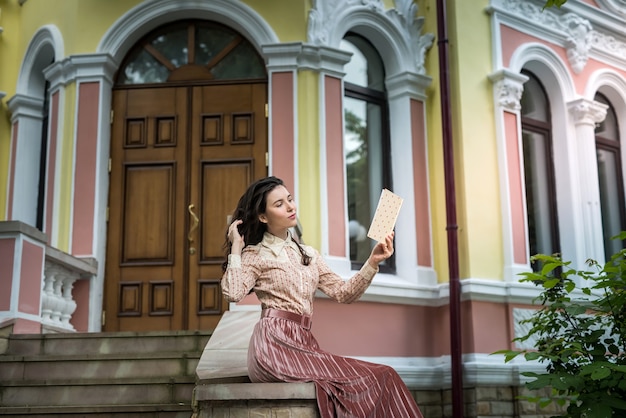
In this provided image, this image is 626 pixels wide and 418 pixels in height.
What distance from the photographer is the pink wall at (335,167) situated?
8.40 meters

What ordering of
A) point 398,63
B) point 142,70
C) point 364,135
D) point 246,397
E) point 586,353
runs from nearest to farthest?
point 246,397
point 586,353
point 142,70
point 398,63
point 364,135

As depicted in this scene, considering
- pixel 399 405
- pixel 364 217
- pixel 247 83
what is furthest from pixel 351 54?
pixel 399 405

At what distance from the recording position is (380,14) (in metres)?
9.25

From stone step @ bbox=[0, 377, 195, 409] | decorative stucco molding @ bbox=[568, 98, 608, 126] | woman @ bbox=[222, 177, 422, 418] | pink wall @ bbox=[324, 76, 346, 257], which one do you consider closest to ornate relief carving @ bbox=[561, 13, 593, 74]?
decorative stucco molding @ bbox=[568, 98, 608, 126]

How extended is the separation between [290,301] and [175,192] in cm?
456

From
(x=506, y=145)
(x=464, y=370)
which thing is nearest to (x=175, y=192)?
(x=464, y=370)

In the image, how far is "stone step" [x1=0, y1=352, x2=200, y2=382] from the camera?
6.78m

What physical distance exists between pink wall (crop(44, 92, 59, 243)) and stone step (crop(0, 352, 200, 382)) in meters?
2.12

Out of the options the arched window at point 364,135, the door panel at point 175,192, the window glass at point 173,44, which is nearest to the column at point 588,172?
the arched window at point 364,135

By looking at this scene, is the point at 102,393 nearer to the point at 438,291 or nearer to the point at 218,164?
the point at 218,164

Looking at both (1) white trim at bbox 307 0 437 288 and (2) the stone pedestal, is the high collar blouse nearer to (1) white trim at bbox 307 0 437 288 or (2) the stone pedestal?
(2) the stone pedestal

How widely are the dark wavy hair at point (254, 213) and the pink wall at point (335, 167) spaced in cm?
378

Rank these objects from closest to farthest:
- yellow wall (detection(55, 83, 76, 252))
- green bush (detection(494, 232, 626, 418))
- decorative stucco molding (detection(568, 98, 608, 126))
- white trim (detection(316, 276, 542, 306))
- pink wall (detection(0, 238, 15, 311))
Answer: green bush (detection(494, 232, 626, 418))
pink wall (detection(0, 238, 15, 311))
white trim (detection(316, 276, 542, 306))
yellow wall (detection(55, 83, 76, 252))
decorative stucco molding (detection(568, 98, 608, 126))

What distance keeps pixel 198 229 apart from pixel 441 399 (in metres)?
2.93
